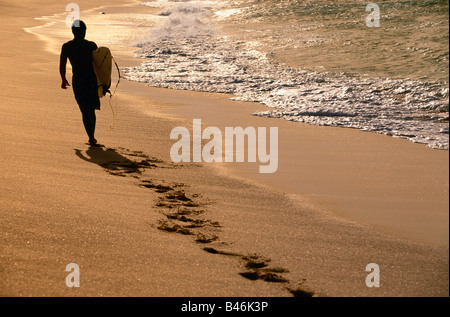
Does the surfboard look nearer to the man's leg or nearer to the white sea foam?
the man's leg

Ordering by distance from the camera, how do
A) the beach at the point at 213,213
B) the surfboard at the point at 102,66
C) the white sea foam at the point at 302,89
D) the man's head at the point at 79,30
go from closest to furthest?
the beach at the point at 213,213, the man's head at the point at 79,30, the surfboard at the point at 102,66, the white sea foam at the point at 302,89

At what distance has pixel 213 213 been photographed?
4703 millimetres

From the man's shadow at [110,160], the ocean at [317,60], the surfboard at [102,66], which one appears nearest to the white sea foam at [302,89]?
the ocean at [317,60]

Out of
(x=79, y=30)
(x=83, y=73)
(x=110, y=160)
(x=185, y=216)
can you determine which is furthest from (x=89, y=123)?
(x=185, y=216)

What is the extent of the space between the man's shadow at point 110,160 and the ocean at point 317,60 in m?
2.84

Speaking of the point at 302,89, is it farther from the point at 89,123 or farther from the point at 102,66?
the point at 89,123

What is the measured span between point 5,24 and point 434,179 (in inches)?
772

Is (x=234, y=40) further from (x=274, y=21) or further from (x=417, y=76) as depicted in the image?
(x=417, y=76)

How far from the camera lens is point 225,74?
12438mm

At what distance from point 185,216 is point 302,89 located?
6.40 m

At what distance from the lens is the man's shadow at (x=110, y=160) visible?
19.1 feet

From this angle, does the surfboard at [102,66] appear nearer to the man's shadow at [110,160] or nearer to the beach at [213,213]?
the beach at [213,213]

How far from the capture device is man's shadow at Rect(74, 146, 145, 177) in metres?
5.82
